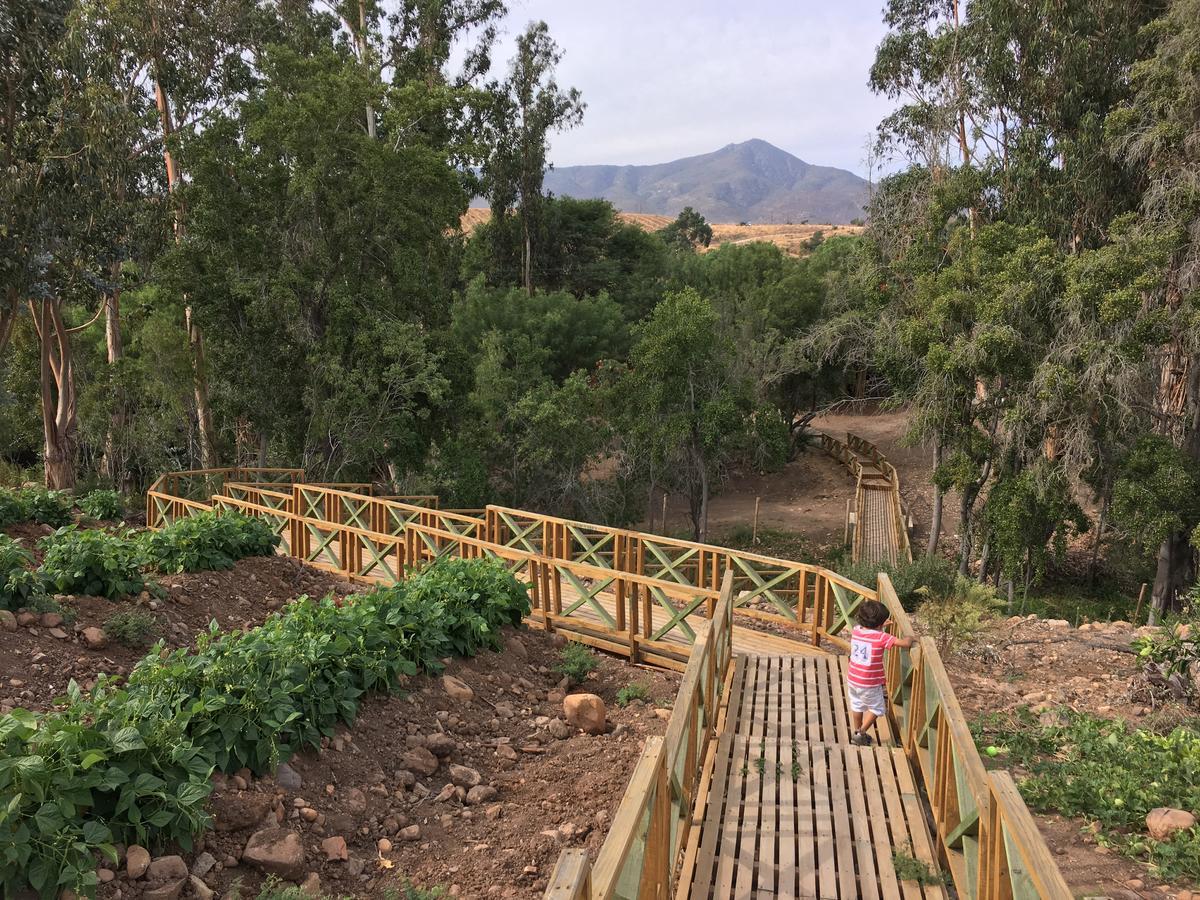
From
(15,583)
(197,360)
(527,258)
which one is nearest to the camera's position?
(15,583)

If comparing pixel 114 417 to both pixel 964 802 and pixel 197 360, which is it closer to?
pixel 197 360

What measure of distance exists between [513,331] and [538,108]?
10343mm

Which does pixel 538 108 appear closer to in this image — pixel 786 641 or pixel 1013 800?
pixel 786 641

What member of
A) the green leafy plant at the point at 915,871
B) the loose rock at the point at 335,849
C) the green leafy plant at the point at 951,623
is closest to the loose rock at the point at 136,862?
the loose rock at the point at 335,849

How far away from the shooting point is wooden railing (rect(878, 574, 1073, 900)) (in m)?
2.46

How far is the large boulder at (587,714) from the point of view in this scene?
684cm

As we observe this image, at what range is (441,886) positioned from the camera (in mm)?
4355

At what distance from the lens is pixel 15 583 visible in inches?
262

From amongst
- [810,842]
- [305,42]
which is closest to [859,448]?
[305,42]

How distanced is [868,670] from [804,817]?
5.18ft

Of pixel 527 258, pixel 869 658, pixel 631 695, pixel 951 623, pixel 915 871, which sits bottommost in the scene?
pixel 951 623

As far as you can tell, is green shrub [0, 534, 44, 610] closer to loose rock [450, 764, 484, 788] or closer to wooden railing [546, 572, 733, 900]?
loose rock [450, 764, 484, 788]

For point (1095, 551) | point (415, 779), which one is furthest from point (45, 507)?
point (1095, 551)

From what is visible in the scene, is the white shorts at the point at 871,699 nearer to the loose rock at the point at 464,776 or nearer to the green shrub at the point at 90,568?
the loose rock at the point at 464,776
